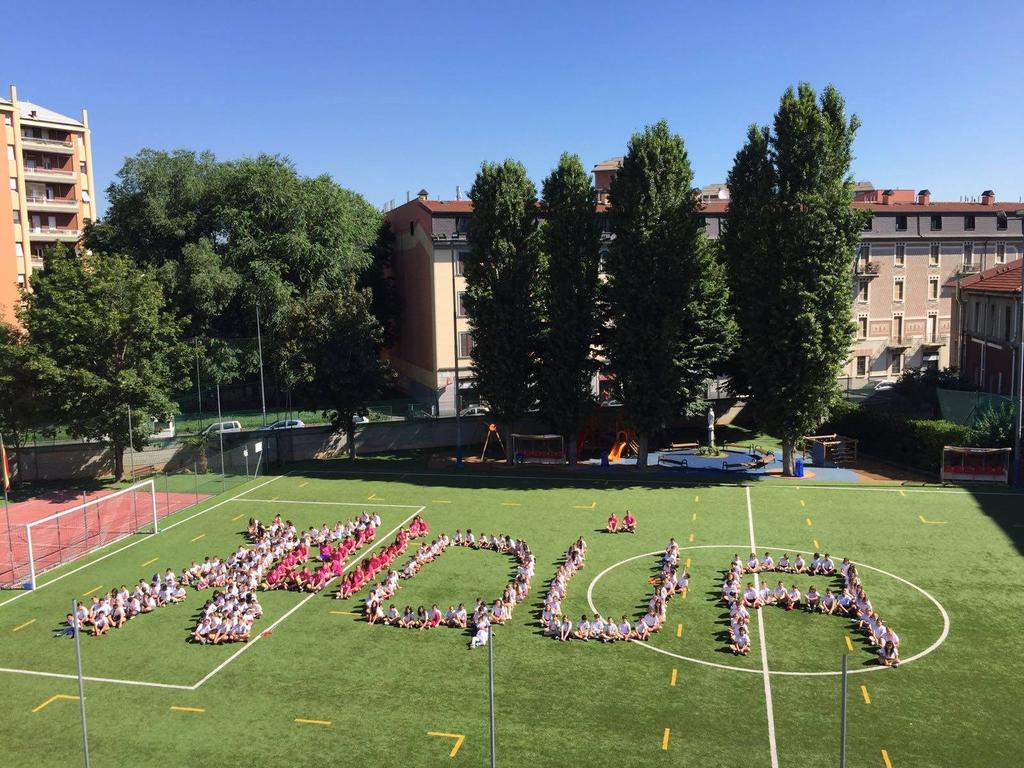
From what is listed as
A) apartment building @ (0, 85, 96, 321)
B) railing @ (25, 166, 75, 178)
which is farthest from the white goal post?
railing @ (25, 166, 75, 178)

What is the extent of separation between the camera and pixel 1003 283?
5138cm

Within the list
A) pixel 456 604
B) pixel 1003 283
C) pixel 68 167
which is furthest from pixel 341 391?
pixel 68 167

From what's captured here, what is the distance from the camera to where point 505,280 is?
4259cm

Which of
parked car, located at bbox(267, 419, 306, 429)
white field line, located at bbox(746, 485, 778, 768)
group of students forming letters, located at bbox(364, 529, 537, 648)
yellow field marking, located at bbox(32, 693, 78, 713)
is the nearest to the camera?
white field line, located at bbox(746, 485, 778, 768)

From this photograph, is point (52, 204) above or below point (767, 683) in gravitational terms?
above

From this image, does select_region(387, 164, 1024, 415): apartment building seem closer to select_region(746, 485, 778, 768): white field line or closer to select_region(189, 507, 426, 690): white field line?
select_region(189, 507, 426, 690): white field line

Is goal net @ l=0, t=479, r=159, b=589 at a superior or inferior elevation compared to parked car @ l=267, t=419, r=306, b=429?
inferior

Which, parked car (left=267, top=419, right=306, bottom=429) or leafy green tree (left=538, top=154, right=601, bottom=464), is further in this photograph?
parked car (left=267, top=419, right=306, bottom=429)

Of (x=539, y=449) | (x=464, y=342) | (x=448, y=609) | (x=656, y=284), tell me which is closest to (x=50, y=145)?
(x=464, y=342)

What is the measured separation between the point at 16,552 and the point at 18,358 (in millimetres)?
11922

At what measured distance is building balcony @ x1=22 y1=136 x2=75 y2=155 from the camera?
7212cm

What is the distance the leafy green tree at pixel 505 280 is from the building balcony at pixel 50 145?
171 ft

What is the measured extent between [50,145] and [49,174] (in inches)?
108

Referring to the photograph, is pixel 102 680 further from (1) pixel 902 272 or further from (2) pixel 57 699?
(1) pixel 902 272
